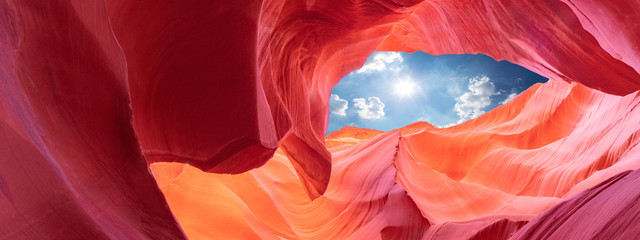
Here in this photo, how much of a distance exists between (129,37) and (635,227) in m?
3.58

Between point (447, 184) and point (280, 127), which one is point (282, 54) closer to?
point (280, 127)

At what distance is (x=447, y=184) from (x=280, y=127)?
184 inches

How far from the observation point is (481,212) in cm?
629

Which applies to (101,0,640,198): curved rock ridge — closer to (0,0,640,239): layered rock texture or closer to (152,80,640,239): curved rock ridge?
(0,0,640,239): layered rock texture

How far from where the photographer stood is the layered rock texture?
1.50 metres

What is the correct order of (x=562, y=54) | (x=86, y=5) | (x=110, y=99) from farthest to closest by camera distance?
(x=562, y=54)
(x=110, y=99)
(x=86, y=5)

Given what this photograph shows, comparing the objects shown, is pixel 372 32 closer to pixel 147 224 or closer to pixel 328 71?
pixel 328 71

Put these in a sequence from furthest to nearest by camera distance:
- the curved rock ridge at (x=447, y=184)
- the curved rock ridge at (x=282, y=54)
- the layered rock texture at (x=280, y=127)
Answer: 1. the curved rock ridge at (x=447, y=184)
2. the curved rock ridge at (x=282, y=54)
3. the layered rock texture at (x=280, y=127)

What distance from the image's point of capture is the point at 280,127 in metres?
4.48

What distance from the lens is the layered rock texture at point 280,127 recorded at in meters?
1.50

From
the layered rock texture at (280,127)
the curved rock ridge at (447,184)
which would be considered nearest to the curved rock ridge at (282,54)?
the layered rock texture at (280,127)

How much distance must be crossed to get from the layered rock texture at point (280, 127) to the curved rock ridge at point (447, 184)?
38mm

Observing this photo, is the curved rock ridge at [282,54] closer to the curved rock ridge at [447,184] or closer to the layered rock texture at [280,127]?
the layered rock texture at [280,127]

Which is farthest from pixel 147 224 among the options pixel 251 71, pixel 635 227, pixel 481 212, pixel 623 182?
pixel 481 212
